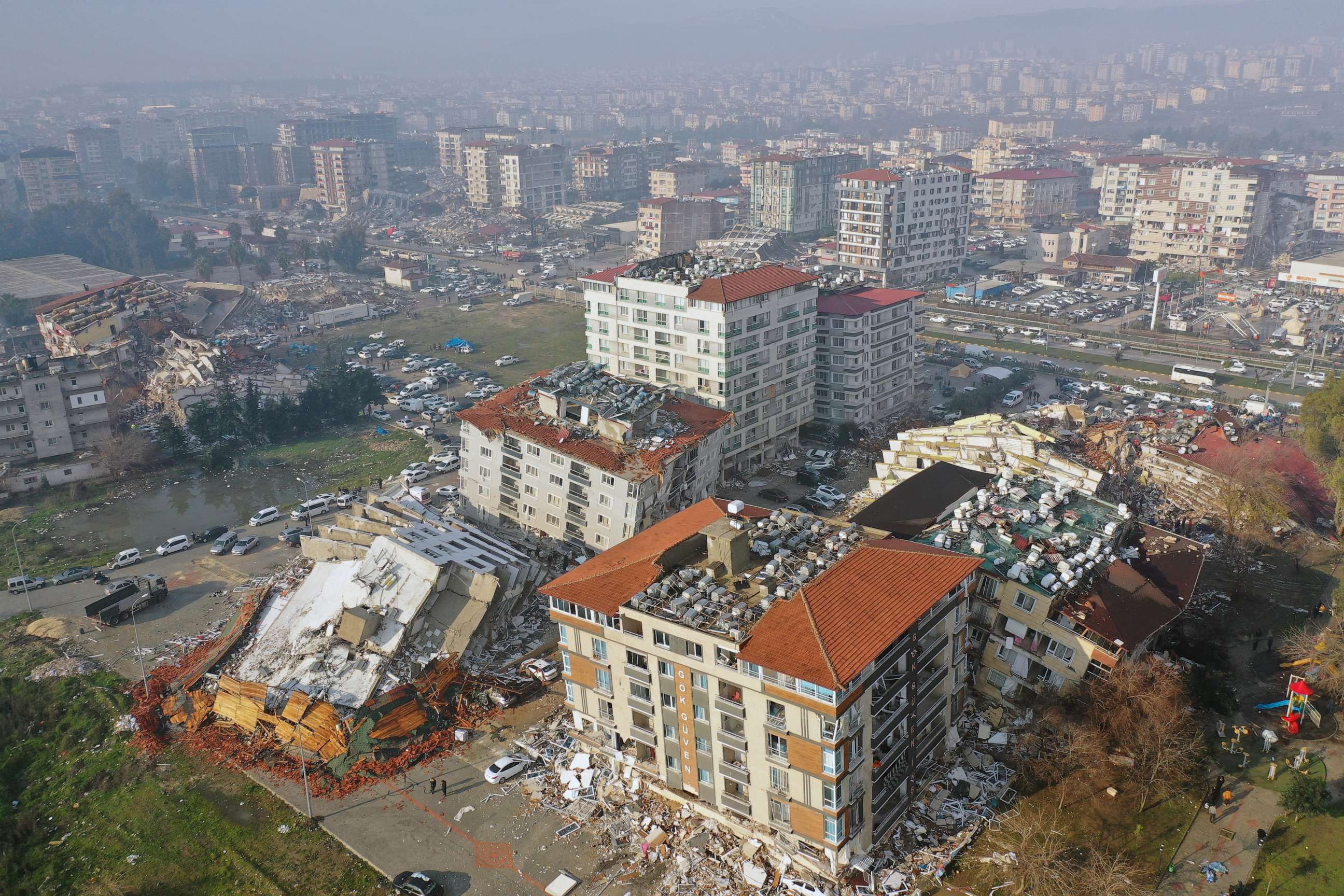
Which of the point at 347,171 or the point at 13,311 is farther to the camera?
the point at 347,171

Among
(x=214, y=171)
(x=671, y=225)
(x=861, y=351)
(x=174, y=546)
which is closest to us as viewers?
(x=174, y=546)

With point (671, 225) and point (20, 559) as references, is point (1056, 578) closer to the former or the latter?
point (20, 559)

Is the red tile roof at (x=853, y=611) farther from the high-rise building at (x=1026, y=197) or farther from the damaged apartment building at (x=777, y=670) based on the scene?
the high-rise building at (x=1026, y=197)

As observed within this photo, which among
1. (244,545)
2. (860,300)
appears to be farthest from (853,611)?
(860,300)

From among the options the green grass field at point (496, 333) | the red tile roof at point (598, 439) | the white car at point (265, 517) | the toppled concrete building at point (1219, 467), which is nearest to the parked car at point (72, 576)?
the white car at point (265, 517)

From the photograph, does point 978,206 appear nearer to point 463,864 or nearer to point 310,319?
point 310,319

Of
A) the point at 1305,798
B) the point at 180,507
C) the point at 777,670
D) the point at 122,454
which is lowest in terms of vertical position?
the point at 180,507

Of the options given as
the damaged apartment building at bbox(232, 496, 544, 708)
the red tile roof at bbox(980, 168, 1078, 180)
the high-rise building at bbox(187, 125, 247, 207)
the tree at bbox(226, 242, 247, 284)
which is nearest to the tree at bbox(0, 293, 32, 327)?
the tree at bbox(226, 242, 247, 284)

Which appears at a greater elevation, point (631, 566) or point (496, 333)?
point (631, 566)
